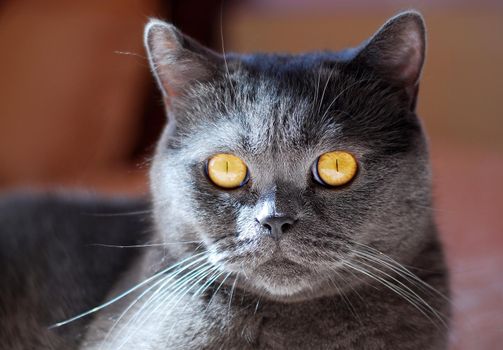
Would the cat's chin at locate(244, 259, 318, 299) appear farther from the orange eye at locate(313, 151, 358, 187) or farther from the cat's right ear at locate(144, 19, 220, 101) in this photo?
the cat's right ear at locate(144, 19, 220, 101)

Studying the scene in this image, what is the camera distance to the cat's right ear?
1.33m

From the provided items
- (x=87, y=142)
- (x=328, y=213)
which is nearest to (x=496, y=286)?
(x=328, y=213)

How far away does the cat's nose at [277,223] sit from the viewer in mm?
1124

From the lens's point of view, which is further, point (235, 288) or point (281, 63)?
point (281, 63)

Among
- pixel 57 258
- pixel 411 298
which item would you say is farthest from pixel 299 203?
pixel 57 258

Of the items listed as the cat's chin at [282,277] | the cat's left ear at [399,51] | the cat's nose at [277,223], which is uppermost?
the cat's left ear at [399,51]

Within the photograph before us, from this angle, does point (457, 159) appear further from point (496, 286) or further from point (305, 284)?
point (305, 284)

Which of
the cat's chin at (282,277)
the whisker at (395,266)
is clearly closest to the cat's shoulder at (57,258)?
the cat's chin at (282,277)

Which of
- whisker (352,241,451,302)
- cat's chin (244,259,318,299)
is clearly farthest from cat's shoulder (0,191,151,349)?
whisker (352,241,451,302)

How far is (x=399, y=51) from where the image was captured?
132 cm

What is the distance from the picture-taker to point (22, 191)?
1.98 m

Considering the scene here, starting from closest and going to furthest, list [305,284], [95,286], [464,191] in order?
1. [305,284]
2. [95,286]
3. [464,191]

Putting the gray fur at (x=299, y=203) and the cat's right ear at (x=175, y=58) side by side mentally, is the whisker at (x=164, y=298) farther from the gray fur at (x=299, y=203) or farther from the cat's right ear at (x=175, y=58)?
the cat's right ear at (x=175, y=58)

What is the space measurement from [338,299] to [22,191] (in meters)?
1.06
